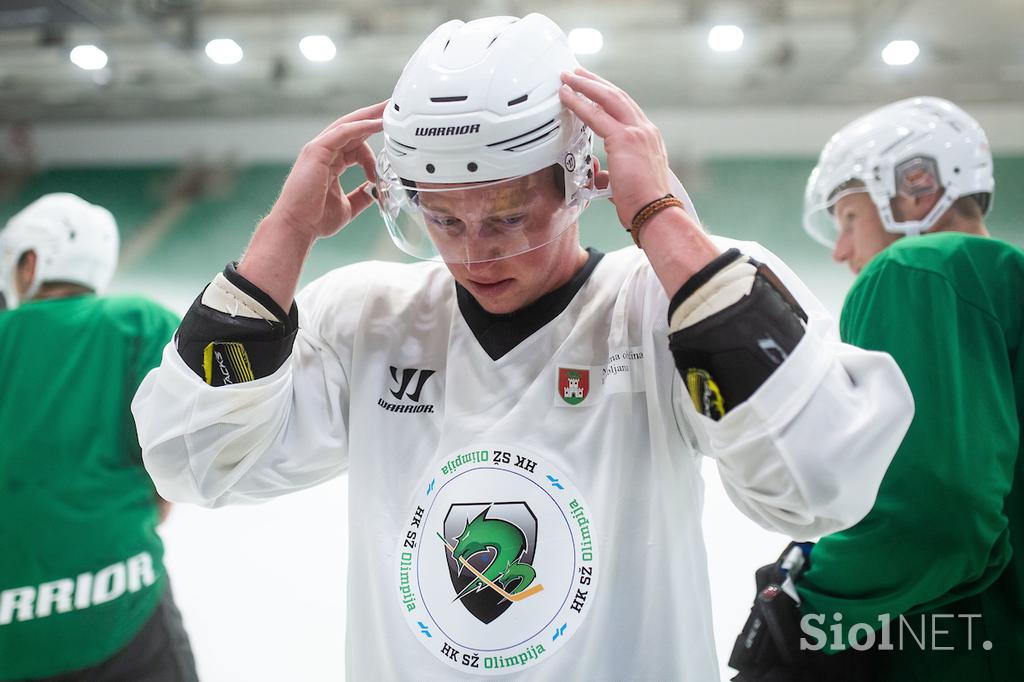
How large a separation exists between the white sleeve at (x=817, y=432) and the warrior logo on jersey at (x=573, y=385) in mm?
215

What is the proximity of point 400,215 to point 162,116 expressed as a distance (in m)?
4.90

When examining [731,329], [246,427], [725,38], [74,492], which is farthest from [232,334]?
[725,38]

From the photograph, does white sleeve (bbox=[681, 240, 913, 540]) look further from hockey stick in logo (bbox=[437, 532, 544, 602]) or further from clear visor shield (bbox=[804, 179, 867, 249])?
clear visor shield (bbox=[804, 179, 867, 249])

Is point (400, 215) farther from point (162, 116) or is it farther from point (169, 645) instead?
point (162, 116)

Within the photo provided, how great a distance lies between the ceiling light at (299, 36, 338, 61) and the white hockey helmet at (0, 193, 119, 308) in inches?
86.8

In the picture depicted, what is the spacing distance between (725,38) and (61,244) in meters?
3.30

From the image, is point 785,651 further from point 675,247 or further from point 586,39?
point 586,39

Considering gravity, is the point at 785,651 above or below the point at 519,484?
below

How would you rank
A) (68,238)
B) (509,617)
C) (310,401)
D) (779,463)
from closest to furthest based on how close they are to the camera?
(779,463) → (509,617) → (310,401) → (68,238)

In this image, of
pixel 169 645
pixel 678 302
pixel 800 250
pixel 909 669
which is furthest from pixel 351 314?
pixel 800 250

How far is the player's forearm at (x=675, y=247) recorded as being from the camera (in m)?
0.98

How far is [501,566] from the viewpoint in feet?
3.67

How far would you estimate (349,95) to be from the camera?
516 centimetres

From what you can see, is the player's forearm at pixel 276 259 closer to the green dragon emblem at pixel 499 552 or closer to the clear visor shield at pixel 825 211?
the green dragon emblem at pixel 499 552
